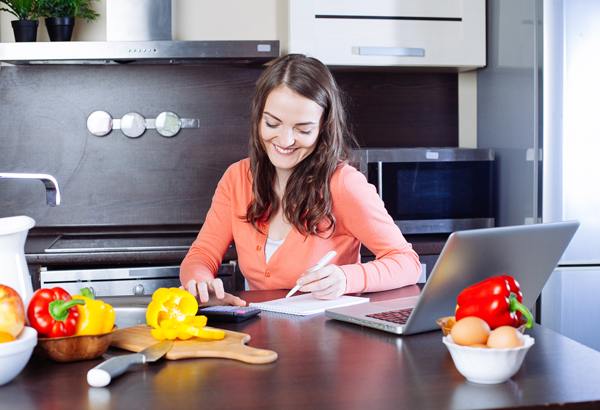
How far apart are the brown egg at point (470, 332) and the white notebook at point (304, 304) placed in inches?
18.2

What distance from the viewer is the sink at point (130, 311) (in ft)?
3.99

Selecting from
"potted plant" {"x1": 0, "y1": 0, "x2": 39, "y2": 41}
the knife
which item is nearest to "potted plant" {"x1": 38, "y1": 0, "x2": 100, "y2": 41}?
"potted plant" {"x1": 0, "y1": 0, "x2": 39, "y2": 41}

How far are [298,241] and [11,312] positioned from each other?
3.25 feet

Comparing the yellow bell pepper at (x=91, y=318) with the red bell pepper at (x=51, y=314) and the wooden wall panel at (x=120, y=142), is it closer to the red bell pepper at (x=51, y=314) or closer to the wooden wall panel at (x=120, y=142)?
the red bell pepper at (x=51, y=314)

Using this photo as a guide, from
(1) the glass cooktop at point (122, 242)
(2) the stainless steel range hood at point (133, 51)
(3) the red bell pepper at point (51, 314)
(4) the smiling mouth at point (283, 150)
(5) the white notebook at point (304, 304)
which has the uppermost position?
(2) the stainless steel range hood at point (133, 51)

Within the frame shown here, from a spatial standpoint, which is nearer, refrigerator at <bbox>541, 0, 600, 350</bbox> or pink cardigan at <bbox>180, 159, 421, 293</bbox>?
pink cardigan at <bbox>180, 159, 421, 293</bbox>

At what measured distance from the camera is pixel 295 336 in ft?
3.54

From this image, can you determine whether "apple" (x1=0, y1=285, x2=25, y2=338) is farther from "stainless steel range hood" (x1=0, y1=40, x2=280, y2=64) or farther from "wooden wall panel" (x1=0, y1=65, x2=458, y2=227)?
"wooden wall panel" (x1=0, y1=65, x2=458, y2=227)

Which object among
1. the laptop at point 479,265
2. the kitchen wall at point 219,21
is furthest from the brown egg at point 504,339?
the kitchen wall at point 219,21

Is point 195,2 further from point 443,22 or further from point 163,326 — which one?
point 163,326

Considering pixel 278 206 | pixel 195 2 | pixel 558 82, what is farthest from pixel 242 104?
pixel 558 82

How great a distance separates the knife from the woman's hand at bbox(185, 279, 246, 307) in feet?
1.17

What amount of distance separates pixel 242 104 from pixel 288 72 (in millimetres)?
1171

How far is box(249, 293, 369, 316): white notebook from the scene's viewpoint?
1.27m
